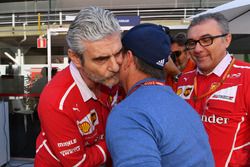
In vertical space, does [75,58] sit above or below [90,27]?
below

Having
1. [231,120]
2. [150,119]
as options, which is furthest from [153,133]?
[231,120]

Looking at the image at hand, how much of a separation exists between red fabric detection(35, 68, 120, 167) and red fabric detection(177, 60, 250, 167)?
623 mm

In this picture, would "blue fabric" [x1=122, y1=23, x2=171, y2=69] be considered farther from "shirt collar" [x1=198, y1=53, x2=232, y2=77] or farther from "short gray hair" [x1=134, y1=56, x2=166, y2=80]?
"shirt collar" [x1=198, y1=53, x2=232, y2=77]

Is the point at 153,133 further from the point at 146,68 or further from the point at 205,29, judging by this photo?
the point at 205,29

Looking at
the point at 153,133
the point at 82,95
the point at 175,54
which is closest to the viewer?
the point at 153,133

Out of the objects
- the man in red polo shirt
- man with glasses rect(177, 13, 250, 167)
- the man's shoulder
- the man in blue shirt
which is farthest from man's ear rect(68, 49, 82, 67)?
the man's shoulder

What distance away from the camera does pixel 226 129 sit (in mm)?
1633

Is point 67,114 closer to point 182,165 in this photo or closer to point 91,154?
point 91,154

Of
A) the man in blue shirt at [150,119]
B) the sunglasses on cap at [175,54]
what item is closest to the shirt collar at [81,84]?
the man in blue shirt at [150,119]

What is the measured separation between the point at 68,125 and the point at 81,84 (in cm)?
22

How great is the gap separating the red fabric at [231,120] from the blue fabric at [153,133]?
63 cm

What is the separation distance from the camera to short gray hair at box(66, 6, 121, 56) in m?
1.27

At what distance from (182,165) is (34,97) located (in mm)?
5153

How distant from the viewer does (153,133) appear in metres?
0.93
